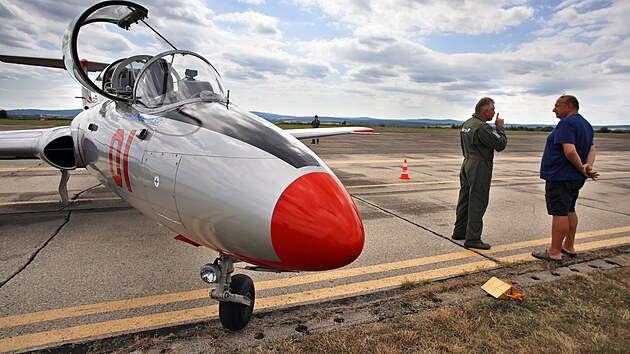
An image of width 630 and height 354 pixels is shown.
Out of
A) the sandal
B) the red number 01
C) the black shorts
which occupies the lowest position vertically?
the sandal

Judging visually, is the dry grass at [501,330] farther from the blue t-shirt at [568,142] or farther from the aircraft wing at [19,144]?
the aircraft wing at [19,144]

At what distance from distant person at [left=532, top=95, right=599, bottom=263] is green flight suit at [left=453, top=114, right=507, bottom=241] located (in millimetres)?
605

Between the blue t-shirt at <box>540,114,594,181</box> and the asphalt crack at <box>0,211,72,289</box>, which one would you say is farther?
the blue t-shirt at <box>540,114,594,181</box>

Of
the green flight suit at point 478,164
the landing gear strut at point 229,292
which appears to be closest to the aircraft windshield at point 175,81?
the landing gear strut at point 229,292

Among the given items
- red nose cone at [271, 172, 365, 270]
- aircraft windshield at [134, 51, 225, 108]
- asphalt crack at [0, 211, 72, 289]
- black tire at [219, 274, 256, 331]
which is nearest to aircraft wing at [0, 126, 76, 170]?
asphalt crack at [0, 211, 72, 289]

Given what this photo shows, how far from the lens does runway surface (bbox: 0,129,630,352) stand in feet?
9.96

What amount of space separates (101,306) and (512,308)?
3.70m

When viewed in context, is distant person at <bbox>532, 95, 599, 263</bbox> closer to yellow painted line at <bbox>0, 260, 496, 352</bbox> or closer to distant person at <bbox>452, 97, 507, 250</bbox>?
distant person at <bbox>452, 97, 507, 250</bbox>

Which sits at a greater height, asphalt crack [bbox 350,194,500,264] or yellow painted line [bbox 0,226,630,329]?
asphalt crack [bbox 350,194,500,264]

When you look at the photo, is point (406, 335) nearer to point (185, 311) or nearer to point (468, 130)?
point (185, 311)

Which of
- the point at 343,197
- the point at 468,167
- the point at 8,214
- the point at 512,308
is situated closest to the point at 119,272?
the point at 343,197

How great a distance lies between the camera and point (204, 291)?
3.49 metres

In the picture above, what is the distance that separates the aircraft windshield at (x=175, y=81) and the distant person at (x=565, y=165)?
13.4 feet

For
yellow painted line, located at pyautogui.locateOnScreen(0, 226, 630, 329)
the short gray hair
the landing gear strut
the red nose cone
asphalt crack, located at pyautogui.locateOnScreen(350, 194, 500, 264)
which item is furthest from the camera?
the short gray hair
